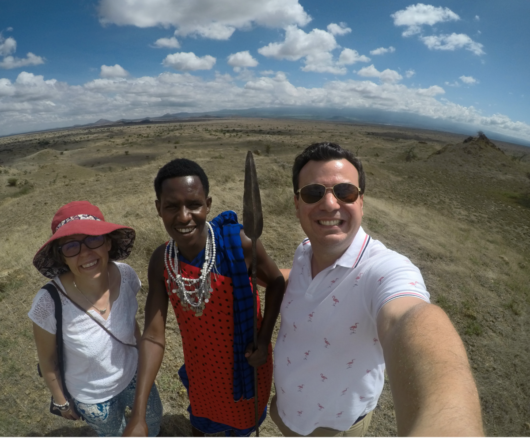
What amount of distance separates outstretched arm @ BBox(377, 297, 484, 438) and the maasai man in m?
0.82

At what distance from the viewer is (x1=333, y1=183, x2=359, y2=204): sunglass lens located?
5.08ft

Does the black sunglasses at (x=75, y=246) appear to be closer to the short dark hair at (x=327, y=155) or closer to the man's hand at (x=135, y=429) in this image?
the man's hand at (x=135, y=429)

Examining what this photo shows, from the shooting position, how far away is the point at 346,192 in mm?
1563

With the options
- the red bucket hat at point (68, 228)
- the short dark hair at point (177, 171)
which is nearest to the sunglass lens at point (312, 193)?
the short dark hair at point (177, 171)

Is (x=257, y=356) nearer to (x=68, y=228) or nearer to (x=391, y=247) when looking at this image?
(x=68, y=228)

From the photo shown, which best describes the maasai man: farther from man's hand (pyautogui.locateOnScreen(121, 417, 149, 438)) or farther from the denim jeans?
the denim jeans

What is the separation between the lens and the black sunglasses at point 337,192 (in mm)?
1550

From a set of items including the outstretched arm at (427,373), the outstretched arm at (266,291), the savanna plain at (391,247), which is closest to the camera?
the outstretched arm at (427,373)

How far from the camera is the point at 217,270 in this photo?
1724 millimetres

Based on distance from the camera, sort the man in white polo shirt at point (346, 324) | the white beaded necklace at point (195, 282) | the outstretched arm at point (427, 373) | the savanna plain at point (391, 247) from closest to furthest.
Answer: the outstretched arm at point (427, 373)
the man in white polo shirt at point (346, 324)
the white beaded necklace at point (195, 282)
the savanna plain at point (391, 247)

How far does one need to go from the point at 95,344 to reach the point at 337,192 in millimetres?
1741

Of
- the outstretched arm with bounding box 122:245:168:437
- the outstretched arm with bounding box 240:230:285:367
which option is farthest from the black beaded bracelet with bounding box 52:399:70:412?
the outstretched arm with bounding box 240:230:285:367

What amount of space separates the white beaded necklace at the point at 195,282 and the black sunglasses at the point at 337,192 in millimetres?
625

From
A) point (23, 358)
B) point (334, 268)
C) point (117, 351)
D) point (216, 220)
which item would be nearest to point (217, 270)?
point (216, 220)
